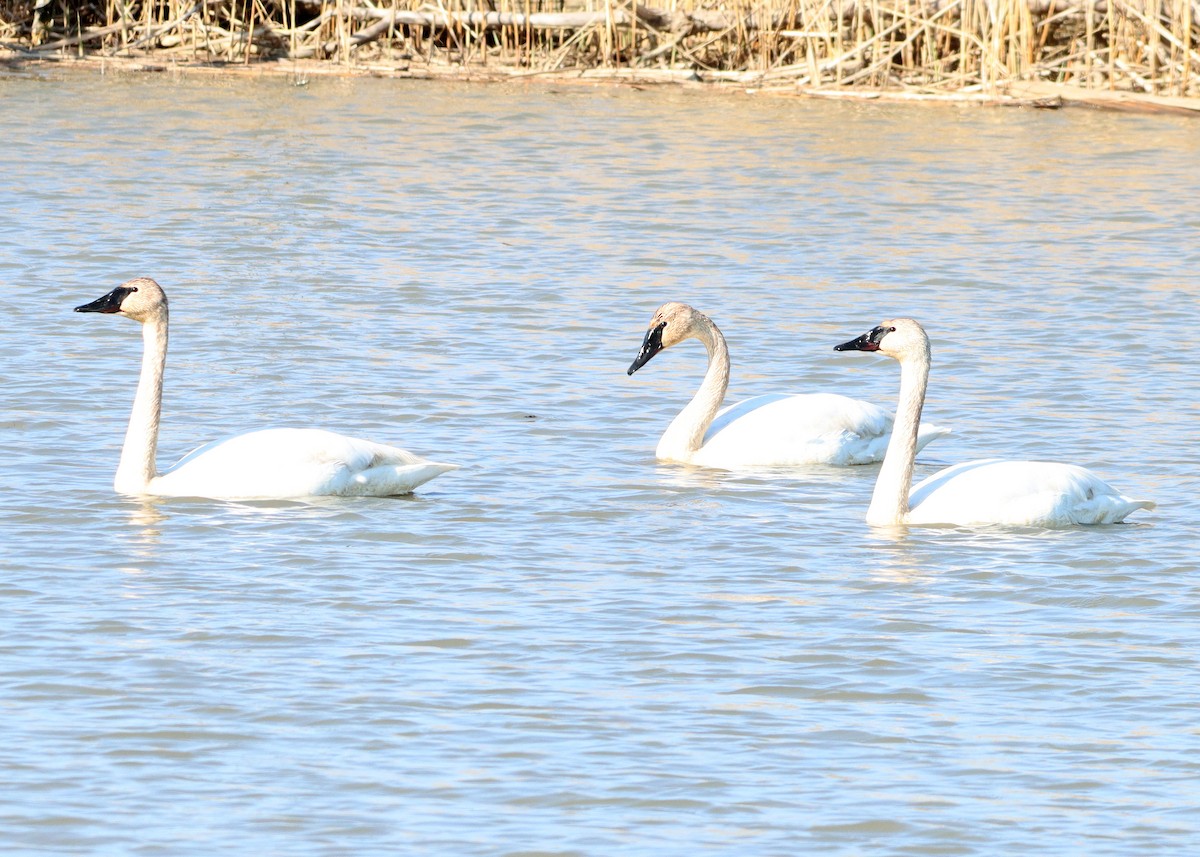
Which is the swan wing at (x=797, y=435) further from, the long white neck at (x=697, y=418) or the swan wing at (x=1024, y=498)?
the swan wing at (x=1024, y=498)

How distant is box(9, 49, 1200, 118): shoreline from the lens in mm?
19750

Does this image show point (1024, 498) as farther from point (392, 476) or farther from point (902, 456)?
point (392, 476)

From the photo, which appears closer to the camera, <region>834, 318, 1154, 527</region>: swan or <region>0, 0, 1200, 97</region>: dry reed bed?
<region>834, 318, 1154, 527</region>: swan

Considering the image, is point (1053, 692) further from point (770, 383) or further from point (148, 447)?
point (770, 383)

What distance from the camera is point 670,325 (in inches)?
380

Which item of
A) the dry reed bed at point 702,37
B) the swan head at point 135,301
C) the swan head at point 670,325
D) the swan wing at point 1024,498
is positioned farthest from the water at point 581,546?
the dry reed bed at point 702,37

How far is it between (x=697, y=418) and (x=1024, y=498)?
1713 mm

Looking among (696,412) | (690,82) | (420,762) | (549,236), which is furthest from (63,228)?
(420,762)

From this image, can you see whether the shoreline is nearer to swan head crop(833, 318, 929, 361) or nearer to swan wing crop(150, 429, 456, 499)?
swan head crop(833, 318, 929, 361)

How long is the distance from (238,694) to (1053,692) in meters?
2.08

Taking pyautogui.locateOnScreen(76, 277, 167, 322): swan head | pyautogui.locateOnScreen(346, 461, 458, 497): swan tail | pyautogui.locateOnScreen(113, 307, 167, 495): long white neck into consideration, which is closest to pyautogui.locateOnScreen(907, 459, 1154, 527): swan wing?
pyautogui.locateOnScreen(346, 461, 458, 497): swan tail

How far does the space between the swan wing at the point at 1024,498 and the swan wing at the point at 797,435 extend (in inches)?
42.4

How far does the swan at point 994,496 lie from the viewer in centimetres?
788

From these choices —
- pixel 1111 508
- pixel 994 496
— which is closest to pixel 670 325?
pixel 994 496
